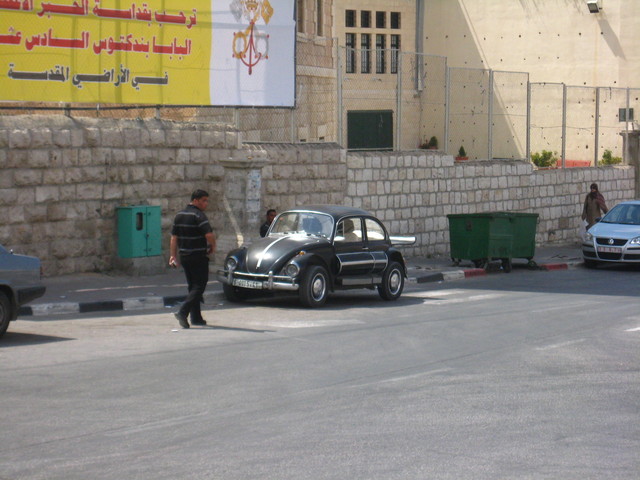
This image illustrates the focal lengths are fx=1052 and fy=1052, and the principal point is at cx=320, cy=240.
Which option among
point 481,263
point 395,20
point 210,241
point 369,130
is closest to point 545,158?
point 369,130

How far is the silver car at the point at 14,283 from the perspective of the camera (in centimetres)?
1172

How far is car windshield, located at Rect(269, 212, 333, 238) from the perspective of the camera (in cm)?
1639

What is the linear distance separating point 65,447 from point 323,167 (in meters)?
15.5

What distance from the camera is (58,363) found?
34.0ft

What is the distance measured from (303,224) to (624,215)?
11134 millimetres

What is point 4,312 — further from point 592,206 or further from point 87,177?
point 592,206

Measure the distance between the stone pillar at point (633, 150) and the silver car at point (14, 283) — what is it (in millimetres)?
25744

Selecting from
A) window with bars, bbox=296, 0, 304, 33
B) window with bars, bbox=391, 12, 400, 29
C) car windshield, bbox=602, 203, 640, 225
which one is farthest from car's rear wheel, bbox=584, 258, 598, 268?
window with bars, bbox=391, 12, 400, 29

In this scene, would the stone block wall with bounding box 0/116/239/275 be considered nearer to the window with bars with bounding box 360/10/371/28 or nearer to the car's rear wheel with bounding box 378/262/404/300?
the car's rear wheel with bounding box 378/262/404/300

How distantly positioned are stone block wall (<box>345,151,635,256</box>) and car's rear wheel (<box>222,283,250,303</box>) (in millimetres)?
6915

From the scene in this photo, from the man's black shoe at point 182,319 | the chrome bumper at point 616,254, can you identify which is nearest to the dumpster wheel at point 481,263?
the chrome bumper at point 616,254

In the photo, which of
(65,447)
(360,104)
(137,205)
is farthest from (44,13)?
(65,447)

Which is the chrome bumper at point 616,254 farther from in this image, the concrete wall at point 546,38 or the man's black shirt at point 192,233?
the concrete wall at point 546,38

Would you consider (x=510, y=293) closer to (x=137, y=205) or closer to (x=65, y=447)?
(x=137, y=205)
